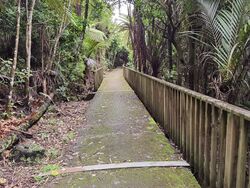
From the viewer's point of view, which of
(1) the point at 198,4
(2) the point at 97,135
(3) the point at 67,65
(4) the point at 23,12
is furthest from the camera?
(3) the point at 67,65

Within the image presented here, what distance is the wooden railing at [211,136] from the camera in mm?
2211

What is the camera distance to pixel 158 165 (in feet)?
11.9

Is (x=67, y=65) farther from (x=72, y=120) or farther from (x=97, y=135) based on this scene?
(x=97, y=135)

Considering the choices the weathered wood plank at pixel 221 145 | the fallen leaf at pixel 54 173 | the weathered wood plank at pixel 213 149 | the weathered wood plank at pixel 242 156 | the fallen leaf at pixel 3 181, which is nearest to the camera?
the weathered wood plank at pixel 242 156

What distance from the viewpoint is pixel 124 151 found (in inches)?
165

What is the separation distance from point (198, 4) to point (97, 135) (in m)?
2.70

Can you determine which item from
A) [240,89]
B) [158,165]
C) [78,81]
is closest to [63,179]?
[158,165]

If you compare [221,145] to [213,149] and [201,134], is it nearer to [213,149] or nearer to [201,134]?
[213,149]

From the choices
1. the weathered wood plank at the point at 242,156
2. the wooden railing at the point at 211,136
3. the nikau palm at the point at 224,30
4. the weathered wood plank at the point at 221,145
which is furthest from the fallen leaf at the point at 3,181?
the nikau palm at the point at 224,30

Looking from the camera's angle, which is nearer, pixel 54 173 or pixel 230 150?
pixel 230 150

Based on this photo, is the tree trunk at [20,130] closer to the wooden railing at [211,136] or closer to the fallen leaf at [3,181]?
the fallen leaf at [3,181]

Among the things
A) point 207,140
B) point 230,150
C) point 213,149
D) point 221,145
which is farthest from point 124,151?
point 230,150

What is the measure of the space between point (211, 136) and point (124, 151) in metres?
1.69

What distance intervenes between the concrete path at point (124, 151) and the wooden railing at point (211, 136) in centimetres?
26
